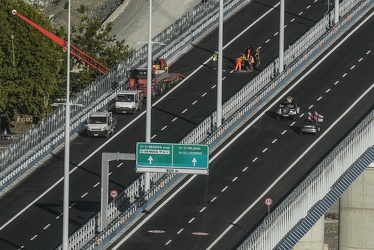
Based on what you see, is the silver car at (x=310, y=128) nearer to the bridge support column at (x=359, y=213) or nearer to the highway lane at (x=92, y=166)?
the highway lane at (x=92, y=166)

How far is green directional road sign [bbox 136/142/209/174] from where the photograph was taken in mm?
151250

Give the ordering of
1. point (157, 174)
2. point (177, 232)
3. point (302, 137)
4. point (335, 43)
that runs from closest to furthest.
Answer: point (177, 232) → point (157, 174) → point (302, 137) → point (335, 43)

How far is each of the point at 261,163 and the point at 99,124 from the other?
1747 cm

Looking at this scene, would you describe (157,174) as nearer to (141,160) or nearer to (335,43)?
(141,160)

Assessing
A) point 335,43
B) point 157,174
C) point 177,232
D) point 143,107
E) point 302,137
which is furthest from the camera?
point 335,43

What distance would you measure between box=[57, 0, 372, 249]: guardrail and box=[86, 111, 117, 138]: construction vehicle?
895 cm

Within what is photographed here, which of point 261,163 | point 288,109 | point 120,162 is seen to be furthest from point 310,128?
point 120,162

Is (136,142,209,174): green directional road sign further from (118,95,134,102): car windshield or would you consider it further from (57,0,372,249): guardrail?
(118,95,134,102): car windshield

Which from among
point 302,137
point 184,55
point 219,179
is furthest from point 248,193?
point 184,55

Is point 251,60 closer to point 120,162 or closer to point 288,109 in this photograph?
point 288,109

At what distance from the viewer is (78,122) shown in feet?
580

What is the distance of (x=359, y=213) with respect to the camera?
18588cm

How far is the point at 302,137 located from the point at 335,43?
27.7 metres

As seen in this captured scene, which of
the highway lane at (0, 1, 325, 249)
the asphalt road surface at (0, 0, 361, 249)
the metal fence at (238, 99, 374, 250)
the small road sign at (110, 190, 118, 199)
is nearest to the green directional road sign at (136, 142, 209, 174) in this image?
the small road sign at (110, 190, 118, 199)
